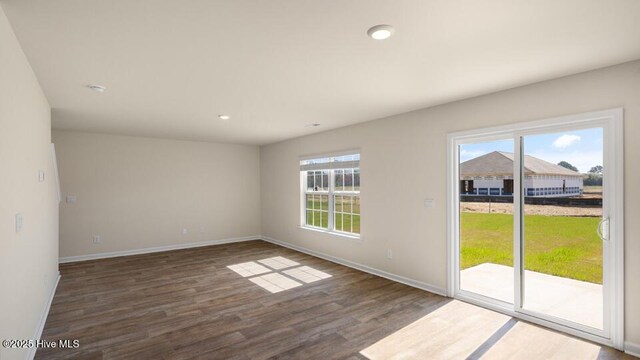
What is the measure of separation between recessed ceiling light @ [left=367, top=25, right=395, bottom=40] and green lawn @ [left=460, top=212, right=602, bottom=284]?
97.0 inches

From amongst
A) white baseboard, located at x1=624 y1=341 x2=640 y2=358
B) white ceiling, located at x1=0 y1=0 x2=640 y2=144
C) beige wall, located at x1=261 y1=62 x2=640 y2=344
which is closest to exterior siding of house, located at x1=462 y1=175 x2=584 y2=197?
beige wall, located at x1=261 y1=62 x2=640 y2=344

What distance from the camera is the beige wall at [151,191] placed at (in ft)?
18.8

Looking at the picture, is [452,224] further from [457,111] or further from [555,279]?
[457,111]

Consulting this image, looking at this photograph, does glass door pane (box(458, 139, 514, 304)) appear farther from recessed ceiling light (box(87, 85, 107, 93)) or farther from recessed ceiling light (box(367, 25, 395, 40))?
recessed ceiling light (box(87, 85, 107, 93))

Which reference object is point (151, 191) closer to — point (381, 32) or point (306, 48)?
point (306, 48)

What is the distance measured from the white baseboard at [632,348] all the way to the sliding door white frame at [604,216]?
0.03 m

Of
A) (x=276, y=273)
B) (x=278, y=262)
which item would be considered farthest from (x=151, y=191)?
(x=276, y=273)

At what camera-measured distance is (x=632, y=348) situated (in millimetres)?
2592

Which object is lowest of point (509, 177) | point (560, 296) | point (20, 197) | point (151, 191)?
point (560, 296)

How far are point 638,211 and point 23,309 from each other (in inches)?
188

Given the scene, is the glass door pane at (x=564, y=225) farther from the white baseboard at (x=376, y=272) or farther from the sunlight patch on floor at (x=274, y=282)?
the sunlight patch on floor at (x=274, y=282)

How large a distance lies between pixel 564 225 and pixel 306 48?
2934 millimetres

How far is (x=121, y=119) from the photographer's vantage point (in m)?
4.75

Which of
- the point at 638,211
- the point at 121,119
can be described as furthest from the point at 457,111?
the point at 121,119
